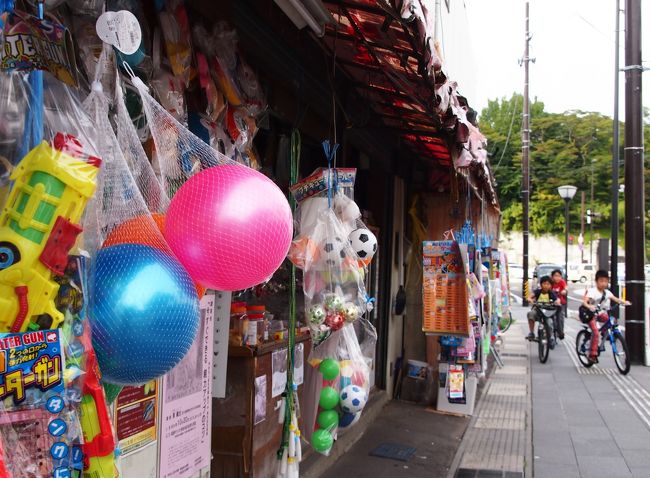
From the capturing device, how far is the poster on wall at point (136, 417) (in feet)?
8.70

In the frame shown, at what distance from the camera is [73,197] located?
4.32 ft

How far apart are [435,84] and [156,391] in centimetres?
252

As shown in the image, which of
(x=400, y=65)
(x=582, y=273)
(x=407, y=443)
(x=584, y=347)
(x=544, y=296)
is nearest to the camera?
(x=400, y=65)

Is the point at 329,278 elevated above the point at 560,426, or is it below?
above

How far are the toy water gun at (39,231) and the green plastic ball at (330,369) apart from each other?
253 centimetres

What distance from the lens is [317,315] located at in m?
3.64

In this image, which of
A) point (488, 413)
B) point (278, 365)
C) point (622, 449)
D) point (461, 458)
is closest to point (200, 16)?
point (278, 365)

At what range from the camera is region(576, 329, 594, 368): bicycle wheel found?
12352 millimetres

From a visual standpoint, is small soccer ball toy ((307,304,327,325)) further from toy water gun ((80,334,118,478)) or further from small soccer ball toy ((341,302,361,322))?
toy water gun ((80,334,118,478))

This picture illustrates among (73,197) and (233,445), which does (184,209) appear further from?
(233,445)

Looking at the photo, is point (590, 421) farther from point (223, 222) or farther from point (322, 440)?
point (223, 222)

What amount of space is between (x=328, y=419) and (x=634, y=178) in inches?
461

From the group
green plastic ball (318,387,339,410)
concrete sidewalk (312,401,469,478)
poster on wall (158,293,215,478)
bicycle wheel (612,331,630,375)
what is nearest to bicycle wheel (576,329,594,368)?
bicycle wheel (612,331,630,375)

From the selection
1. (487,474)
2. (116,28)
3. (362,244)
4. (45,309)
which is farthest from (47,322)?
(487,474)
